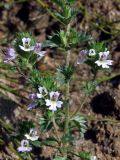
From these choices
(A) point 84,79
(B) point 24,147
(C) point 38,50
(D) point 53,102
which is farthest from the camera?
(A) point 84,79

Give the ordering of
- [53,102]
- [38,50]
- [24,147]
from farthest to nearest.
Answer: [24,147] → [38,50] → [53,102]

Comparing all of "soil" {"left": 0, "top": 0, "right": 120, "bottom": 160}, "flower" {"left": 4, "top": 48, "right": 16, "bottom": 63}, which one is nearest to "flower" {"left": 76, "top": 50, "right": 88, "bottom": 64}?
"flower" {"left": 4, "top": 48, "right": 16, "bottom": 63}

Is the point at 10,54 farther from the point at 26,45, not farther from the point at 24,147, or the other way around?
the point at 24,147

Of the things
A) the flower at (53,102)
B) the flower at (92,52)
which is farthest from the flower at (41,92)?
the flower at (92,52)

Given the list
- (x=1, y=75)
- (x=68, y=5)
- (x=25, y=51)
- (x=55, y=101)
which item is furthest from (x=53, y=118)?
(x=1, y=75)

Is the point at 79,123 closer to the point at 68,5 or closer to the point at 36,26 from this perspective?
the point at 68,5

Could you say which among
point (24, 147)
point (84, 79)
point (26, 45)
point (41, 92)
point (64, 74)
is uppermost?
point (84, 79)

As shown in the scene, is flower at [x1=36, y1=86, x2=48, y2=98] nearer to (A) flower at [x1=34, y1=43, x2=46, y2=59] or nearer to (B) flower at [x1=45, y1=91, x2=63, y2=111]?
(B) flower at [x1=45, y1=91, x2=63, y2=111]

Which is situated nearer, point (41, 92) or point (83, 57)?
point (41, 92)

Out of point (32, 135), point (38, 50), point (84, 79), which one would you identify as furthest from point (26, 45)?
point (84, 79)
